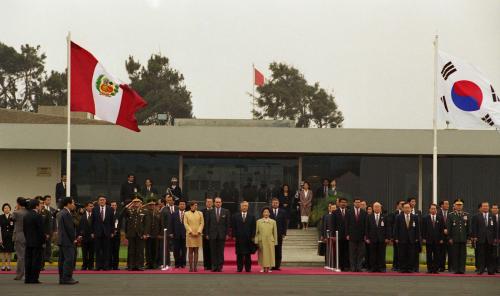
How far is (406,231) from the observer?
28234mm

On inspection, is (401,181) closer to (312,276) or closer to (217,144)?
(217,144)

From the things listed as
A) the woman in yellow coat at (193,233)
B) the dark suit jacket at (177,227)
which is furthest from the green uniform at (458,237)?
the dark suit jacket at (177,227)

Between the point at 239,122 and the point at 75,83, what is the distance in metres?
10.4

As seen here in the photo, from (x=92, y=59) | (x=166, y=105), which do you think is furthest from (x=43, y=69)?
(x=92, y=59)

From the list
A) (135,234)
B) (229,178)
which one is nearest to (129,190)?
(229,178)

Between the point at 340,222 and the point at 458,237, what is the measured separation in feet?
9.96

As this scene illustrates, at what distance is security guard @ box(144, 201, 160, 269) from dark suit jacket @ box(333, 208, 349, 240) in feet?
15.1

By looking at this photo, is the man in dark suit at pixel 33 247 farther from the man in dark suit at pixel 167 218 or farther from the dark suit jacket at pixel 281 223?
the dark suit jacket at pixel 281 223

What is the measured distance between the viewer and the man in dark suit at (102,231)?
90.9 ft

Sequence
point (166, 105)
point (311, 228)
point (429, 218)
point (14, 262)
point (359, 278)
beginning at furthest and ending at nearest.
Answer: point (166, 105), point (311, 228), point (14, 262), point (429, 218), point (359, 278)

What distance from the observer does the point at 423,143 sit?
125 ft

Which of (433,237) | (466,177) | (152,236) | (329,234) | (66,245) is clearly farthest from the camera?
(466,177)

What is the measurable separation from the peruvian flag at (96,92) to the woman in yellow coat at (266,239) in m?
5.66

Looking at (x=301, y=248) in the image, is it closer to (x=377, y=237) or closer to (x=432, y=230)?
(x=377, y=237)
